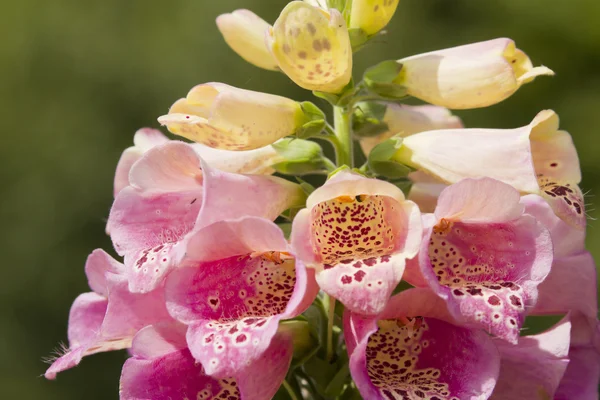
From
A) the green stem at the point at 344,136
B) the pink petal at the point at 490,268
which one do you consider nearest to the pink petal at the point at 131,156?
the green stem at the point at 344,136

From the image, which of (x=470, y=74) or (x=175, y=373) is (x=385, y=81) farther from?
(x=175, y=373)

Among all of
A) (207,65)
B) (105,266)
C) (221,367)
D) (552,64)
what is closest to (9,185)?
(207,65)

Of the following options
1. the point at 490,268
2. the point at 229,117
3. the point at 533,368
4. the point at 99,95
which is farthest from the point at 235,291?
the point at 99,95

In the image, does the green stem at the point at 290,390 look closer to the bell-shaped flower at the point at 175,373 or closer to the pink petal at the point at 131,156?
the bell-shaped flower at the point at 175,373

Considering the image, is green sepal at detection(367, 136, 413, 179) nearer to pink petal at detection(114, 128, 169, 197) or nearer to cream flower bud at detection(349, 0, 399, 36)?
cream flower bud at detection(349, 0, 399, 36)

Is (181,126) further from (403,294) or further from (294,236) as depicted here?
(403,294)

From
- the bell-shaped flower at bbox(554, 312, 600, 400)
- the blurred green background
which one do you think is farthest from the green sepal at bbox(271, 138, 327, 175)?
the blurred green background
